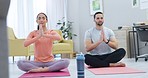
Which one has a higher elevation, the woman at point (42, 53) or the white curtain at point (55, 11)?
the white curtain at point (55, 11)

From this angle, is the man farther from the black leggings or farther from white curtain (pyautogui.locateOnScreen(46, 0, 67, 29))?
white curtain (pyautogui.locateOnScreen(46, 0, 67, 29))

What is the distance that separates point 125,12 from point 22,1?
2.74m

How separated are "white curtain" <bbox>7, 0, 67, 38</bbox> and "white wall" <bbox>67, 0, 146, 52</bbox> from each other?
1.08 ft

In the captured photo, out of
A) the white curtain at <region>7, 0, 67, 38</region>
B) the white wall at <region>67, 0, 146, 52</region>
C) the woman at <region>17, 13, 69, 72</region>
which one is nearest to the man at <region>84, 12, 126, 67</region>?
the woman at <region>17, 13, 69, 72</region>

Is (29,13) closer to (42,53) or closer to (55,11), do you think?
(55,11)

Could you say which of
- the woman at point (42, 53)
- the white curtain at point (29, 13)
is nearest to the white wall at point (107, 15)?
the white curtain at point (29, 13)

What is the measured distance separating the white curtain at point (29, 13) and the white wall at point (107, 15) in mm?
329

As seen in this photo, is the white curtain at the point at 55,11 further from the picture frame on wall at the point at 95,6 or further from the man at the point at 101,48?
the man at the point at 101,48

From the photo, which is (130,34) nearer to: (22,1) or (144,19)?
(144,19)

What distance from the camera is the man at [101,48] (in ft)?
11.0

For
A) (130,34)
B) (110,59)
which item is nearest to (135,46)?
(130,34)

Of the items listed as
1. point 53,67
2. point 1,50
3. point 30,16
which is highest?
point 30,16

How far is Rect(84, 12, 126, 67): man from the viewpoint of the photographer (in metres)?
3.35

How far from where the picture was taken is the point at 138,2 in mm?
6094
